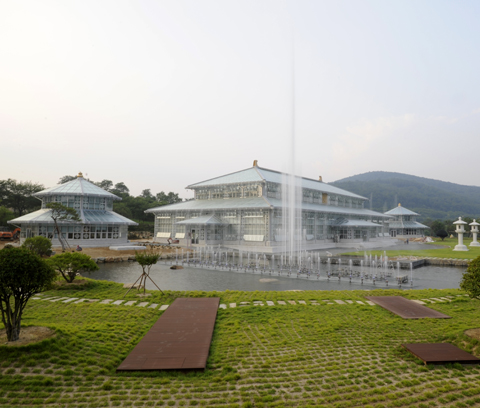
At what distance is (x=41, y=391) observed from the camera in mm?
6781

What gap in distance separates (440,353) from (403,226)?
8353 cm

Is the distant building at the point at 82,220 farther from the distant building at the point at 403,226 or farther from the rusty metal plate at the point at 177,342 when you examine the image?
the distant building at the point at 403,226

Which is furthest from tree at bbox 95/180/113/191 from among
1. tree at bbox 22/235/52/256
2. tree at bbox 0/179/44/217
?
tree at bbox 22/235/52/256

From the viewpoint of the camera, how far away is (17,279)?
8.57 metres

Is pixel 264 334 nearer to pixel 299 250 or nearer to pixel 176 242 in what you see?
pixel 299 250

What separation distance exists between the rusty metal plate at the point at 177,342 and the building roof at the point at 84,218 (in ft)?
116

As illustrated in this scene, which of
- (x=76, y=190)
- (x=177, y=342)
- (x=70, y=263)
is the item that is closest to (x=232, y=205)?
(x=76, y=190)

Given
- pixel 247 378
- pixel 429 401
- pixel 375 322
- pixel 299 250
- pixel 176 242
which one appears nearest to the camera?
pixel 429 401

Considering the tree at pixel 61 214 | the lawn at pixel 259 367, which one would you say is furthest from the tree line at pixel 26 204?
the lawn at pixel 259 367

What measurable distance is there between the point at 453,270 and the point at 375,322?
74.7ft

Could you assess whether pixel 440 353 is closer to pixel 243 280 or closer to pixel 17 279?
pixel 17 279

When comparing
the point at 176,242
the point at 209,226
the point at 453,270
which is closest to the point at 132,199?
the point at 176,242

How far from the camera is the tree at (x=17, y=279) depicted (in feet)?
27.7

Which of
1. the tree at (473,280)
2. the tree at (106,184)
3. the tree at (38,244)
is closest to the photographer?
the tree at (473,280)
